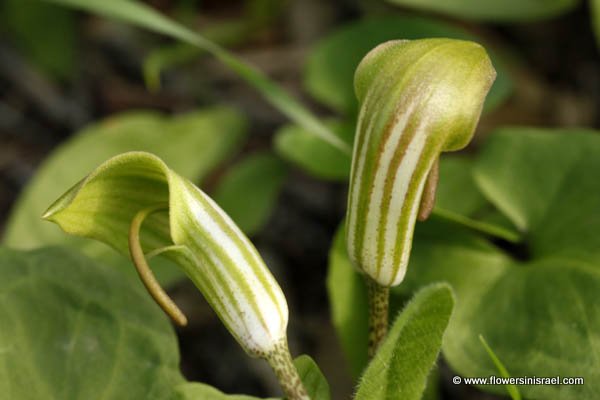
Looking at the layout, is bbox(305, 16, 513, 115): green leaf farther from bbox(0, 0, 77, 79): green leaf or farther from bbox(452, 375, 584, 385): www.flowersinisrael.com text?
bbox(0, 0, 77, 79): green leaf

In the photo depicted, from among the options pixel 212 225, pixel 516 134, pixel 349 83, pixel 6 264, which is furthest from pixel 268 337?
pixel 349 83

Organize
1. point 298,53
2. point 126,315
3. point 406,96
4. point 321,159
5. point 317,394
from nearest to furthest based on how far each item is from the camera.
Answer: point 406,96, point 317,394, point 126,315, point 321,159, point 298,53

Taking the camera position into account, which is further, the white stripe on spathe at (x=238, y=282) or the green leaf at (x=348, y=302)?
the green leaf at (x=348, y=302)

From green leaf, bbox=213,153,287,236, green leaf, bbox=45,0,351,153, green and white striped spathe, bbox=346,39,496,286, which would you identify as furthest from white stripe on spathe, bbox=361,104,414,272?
green leaf, bbox=213,153,287,236

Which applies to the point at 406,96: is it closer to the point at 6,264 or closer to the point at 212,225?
the point at 212,225

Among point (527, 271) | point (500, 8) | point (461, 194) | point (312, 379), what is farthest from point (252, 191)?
point (312, 379)

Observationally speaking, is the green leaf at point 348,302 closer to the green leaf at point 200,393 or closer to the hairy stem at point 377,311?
the hairy stem at point 377,311

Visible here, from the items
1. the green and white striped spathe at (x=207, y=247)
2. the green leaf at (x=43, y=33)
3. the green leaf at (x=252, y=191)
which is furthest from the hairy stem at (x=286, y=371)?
the green leaf at (x=43, y=33)
